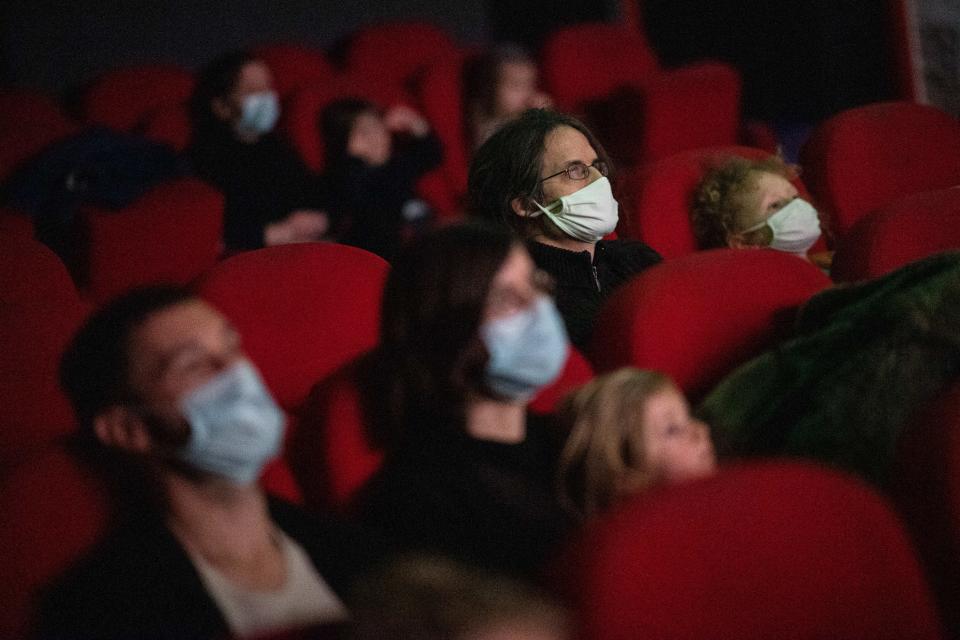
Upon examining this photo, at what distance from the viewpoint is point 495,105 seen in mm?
2848

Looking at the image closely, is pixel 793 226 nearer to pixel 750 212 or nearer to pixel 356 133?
pixel 750 212

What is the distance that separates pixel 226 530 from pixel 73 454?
138 mm

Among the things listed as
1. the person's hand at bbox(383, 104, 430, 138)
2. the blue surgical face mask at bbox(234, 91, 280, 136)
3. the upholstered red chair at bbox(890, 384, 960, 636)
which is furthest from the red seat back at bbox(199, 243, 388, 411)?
the person's hand at bbox(383, 104, 430, 138)

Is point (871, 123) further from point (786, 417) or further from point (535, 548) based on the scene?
point (535, 548)

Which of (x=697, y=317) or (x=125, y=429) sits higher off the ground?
(x=125, y=429)

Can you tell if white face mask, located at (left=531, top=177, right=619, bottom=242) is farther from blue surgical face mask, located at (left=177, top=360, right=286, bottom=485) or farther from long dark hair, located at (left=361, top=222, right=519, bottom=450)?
blue surgical face mask, located at (left=177, top=360, right=286, bottom=485)

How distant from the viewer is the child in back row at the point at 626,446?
0.96 m

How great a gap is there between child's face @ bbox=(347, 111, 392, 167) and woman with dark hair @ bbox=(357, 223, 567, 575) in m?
1.62

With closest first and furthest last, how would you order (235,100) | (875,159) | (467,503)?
(467,503) < (875,159) < (235,100)

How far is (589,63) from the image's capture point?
3209mm

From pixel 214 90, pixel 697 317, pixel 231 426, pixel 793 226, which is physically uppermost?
pixel 214 90

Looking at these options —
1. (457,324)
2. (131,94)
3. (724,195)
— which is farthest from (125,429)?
(131,94)

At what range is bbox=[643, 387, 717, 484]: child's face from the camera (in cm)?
96

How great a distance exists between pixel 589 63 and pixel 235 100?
1159mm
